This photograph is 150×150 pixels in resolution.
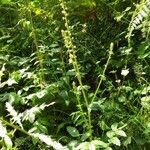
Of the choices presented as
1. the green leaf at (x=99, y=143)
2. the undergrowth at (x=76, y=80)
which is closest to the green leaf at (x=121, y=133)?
the undergrowth at (x=76, y=80)

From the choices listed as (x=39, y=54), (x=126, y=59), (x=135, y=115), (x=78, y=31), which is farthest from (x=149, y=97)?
(x=78, y=31)

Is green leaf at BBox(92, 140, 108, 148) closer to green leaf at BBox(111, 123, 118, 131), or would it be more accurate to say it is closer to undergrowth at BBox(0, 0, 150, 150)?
undergrowth at BBox(0, 0, 150, 150)

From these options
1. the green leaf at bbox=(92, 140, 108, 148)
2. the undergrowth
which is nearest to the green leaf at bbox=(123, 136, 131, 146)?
the undergrowth

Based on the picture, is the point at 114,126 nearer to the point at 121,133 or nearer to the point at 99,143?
the point at 121,133

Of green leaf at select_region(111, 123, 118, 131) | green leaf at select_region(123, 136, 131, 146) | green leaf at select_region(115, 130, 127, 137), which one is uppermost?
green leaf at select_region(115, 130, 127, 137)

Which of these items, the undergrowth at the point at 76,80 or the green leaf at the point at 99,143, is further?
the undergrowth at the point at 76,80

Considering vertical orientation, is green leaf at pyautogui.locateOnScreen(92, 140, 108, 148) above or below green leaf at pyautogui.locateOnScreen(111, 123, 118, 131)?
above

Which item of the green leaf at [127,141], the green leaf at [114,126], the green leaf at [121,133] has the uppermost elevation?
the green leaf at [121,133]

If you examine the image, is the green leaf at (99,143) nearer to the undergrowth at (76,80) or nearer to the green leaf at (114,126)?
the undergrowth at (76,80)

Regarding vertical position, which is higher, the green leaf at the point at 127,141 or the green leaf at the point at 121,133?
the green leaf at the point at 121,133

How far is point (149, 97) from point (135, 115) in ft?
0.45

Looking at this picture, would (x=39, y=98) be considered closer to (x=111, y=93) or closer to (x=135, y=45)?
(x=111, y=93)

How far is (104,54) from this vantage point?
3.07m

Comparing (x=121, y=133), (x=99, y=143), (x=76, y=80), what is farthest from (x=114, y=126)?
(x=76, y=80)
